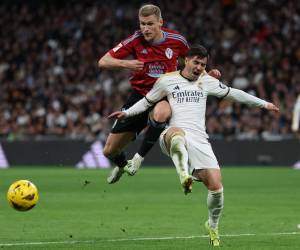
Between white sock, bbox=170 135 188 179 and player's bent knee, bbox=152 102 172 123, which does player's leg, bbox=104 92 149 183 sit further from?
white sock, bbox=170 135 188 179

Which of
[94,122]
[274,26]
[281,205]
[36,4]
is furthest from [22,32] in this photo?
[281,205]

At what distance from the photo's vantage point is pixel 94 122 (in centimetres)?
2820

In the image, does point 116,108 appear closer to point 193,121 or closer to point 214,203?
point 193,121

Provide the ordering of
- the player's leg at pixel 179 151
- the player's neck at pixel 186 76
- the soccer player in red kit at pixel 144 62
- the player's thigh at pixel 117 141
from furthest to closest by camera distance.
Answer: the player's thigh at pixel 117 141 → the soccer player in red kit at pixel 144 62 → the player's neck at pixel 186 76 → the player's leg at pixel 179 151

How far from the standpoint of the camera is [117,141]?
12.9 m

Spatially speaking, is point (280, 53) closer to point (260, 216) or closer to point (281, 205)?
point (281, 205)

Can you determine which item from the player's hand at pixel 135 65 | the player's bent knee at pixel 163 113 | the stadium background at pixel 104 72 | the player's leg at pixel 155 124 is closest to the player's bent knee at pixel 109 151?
the player's leg at pixel 155 124

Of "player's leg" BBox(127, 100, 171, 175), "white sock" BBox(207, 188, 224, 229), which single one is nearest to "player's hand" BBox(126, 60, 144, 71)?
"player's leg" BBox(127, 100, 171, 175)

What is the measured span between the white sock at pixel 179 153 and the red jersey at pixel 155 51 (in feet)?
6.93

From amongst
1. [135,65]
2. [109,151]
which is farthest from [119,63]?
[109,151]

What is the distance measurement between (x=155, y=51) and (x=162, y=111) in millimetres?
1605

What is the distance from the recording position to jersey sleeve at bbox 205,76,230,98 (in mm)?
10523

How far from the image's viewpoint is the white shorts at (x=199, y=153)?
32.9ft

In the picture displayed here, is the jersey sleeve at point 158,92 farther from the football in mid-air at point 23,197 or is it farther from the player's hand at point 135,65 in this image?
the football in mid-air at point 23,197
